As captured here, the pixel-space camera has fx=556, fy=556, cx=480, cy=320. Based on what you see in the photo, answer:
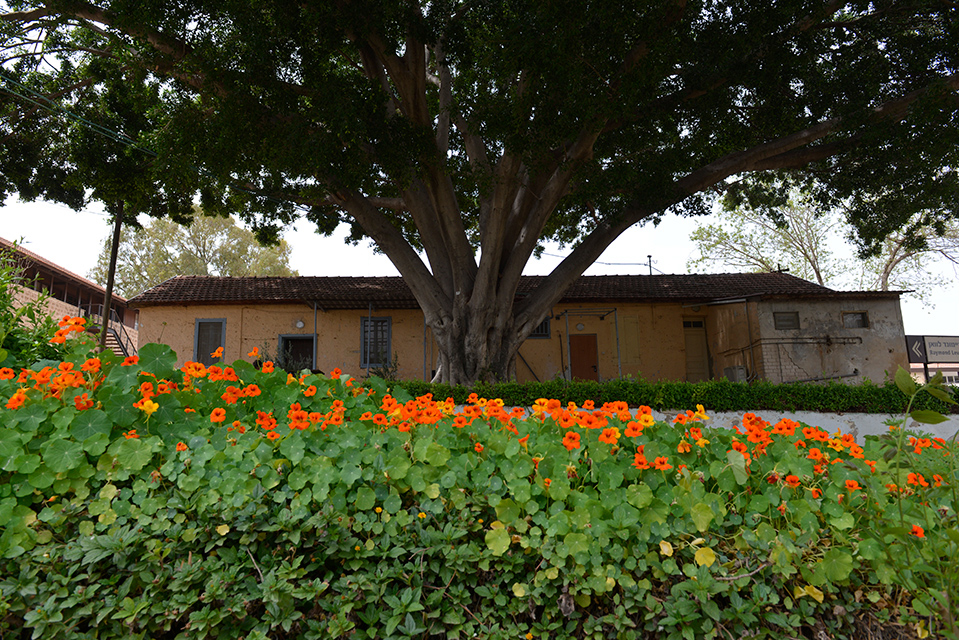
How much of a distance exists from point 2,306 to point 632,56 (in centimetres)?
939

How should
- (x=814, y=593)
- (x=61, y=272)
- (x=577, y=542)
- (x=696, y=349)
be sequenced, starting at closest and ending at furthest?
(x=814, y=593) → (x=577, y=542) → (x=696, y=349) → (x=61, y=272)

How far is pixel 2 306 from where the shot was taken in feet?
15.0

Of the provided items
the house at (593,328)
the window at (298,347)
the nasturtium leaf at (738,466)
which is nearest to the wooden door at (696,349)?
the house at (593,328)

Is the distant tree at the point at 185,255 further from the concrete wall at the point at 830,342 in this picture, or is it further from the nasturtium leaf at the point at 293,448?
the nasturtium leaf at the point at 293,448

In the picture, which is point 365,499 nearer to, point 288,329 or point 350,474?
point 350,474

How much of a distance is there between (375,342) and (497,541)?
54.4 feet

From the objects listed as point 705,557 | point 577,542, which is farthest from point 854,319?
point 577,542

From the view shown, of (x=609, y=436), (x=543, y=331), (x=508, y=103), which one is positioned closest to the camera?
(x=609, y=436)

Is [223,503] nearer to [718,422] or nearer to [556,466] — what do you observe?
[556,466]

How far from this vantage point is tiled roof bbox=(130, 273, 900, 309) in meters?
17.6

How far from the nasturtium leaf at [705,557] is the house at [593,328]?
1556cm

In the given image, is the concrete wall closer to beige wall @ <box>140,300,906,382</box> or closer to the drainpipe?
beige wall @ <box>140,300,906,382</box>

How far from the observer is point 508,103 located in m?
10.3

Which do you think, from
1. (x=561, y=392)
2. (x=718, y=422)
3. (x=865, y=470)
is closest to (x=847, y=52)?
(x=718, y=422)
